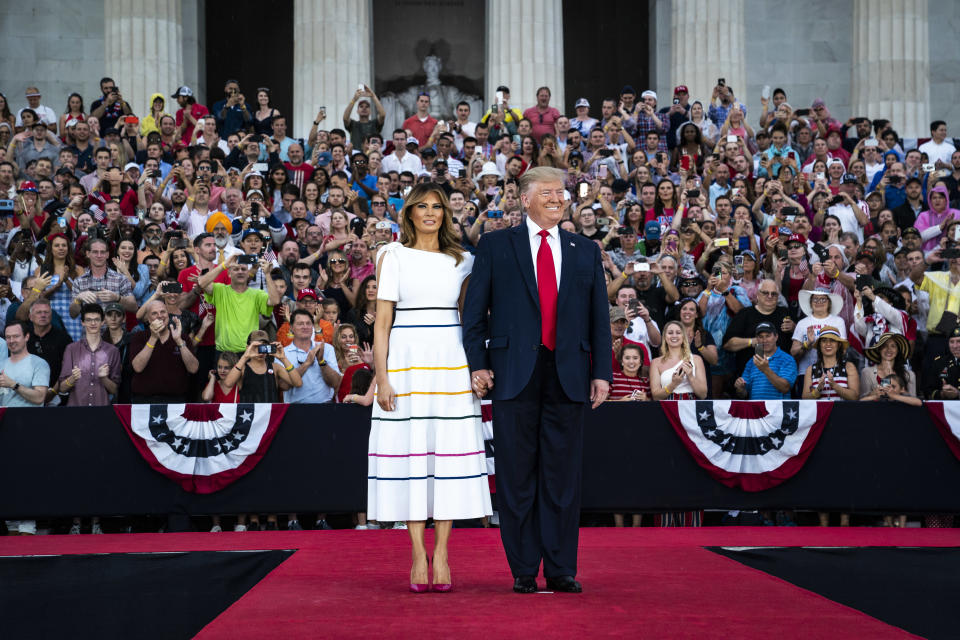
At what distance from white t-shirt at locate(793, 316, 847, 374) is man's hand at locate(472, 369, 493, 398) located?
7.66 m

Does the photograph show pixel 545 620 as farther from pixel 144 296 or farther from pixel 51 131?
pixel 51 131

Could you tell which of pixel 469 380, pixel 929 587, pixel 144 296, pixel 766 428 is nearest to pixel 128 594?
pixel 469 380

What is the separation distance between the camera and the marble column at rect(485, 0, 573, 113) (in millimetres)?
25125

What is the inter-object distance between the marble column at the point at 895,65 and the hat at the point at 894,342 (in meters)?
15.9

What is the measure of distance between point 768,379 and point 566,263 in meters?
6.99

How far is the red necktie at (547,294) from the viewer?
253 inches

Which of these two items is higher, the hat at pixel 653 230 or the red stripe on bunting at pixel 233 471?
the hat at pixel 653 230

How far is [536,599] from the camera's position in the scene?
6012 mm

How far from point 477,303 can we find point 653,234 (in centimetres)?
987

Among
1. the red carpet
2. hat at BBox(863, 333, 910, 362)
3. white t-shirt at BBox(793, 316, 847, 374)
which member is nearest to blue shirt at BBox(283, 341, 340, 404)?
the red carpet

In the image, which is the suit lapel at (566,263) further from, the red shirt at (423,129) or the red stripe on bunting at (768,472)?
the red shirt at (423,129)

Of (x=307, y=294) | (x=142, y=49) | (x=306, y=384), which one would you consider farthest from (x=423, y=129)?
(x=306, y=384)

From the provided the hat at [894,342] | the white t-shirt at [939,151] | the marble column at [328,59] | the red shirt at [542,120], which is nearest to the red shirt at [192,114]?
the marble column at [328,59]

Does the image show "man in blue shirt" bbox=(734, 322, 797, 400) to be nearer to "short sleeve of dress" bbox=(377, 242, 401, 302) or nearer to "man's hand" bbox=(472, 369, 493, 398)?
"man's hand" bbox=(472, 369, 493, 398)
